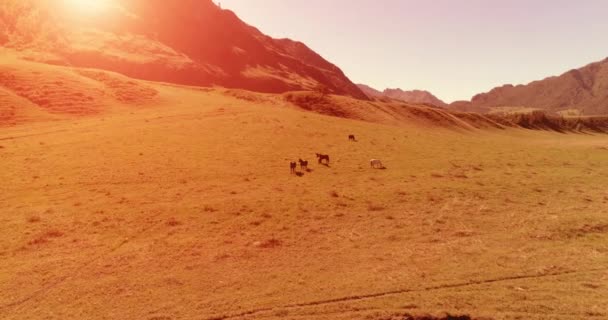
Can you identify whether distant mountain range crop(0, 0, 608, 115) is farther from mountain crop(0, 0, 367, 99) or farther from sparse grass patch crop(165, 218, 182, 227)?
sparse grass patch crop(165, 218, 182, 227)

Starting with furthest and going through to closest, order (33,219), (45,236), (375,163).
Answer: (375,163) < (33,219) < (45,236)

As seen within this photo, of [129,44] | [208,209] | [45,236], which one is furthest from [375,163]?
[129,44]

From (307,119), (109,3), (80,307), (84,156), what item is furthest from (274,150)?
(109,3)

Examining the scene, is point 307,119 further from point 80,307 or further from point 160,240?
point 80,307

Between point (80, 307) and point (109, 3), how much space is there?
194 m

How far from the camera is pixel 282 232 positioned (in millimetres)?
22703

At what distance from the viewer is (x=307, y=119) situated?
216 ft

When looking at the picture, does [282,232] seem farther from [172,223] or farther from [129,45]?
[129,45]

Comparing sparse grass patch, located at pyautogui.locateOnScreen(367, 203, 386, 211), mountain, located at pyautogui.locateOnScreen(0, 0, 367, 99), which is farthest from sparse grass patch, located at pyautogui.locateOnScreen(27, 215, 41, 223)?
Result: mountain, located at pyautogui.locateOnScreen(0, 0, 367, 99)

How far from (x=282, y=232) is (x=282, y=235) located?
1.37 ft

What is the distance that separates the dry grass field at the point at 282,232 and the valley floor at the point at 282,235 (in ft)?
0.34

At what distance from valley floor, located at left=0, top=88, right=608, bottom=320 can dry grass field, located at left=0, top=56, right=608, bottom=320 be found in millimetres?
104

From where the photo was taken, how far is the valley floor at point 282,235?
15.7 metres

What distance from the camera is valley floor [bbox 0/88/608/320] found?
1573 cm
